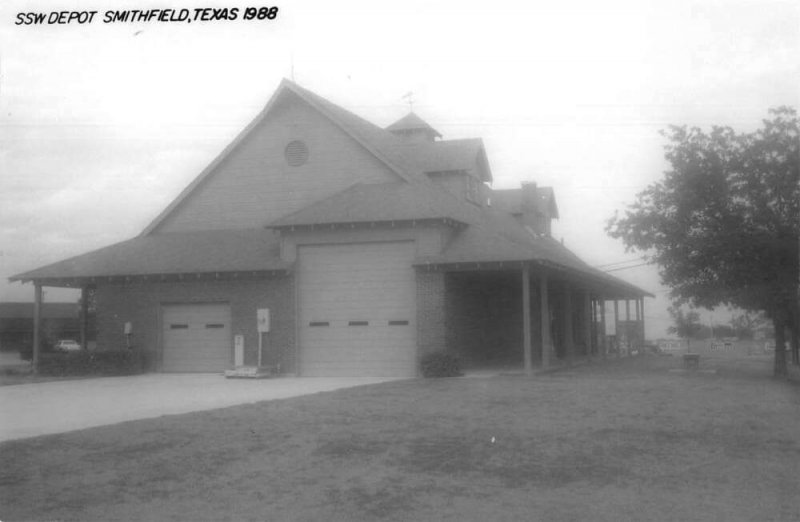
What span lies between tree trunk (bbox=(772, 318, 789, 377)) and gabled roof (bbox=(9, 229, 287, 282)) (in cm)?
1450

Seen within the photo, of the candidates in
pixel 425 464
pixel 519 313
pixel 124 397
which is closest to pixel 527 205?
pixel 519 313

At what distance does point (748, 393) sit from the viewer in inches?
737

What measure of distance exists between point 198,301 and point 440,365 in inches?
328

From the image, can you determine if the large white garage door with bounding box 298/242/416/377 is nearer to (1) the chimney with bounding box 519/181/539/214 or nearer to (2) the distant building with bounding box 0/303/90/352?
(1) the chimney with bounding box 519/181/539/214

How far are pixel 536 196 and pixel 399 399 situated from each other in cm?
2619

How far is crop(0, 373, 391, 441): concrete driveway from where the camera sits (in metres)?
14.7

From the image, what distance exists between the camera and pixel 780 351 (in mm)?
26469

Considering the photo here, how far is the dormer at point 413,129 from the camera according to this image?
38094 millimetres

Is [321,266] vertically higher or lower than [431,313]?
higher

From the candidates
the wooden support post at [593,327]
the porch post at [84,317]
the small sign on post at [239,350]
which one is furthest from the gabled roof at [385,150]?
the wooden support post at [593,327]

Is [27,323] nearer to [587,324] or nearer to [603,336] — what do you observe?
[603,336]

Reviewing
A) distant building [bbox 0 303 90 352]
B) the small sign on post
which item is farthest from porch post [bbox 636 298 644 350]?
distant building [bbox 0 303 90 352]

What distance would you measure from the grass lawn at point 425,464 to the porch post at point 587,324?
21.5 meters

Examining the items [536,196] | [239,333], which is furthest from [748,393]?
[536,196]
